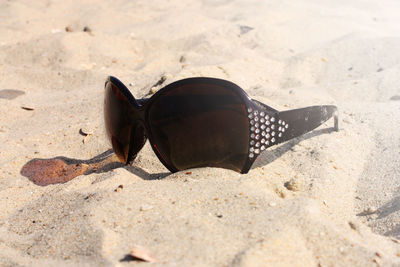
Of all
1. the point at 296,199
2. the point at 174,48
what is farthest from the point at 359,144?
the point at 174,48

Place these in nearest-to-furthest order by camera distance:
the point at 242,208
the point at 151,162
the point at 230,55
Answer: the point at 242,208 < the point at 151,162 < the point at 230,55

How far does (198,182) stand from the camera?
5.42ft

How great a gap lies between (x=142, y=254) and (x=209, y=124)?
72 cm

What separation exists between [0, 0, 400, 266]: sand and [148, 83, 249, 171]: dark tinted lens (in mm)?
76

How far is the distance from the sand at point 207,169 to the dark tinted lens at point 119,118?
120 mm

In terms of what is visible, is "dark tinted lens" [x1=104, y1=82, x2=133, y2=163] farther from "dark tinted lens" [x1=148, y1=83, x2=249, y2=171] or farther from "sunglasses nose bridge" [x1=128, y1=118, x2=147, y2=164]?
"dark tinted lens" [x1=148, y1=83, x2=249, y2=171]

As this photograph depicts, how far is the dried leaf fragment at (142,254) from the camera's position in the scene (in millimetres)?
1184

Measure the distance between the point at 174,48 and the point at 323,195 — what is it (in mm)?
2673

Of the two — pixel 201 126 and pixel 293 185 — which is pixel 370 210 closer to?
pixel 293 185

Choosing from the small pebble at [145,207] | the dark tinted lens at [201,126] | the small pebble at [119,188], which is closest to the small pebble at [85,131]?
the dark tinted lens at [201,126]

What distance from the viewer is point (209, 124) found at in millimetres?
1755

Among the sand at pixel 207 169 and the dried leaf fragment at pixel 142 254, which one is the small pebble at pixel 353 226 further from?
the dried leaf fragment at pixel 142 254

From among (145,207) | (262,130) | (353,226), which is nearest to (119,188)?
(145,207)

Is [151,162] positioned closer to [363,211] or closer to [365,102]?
[363,211]
